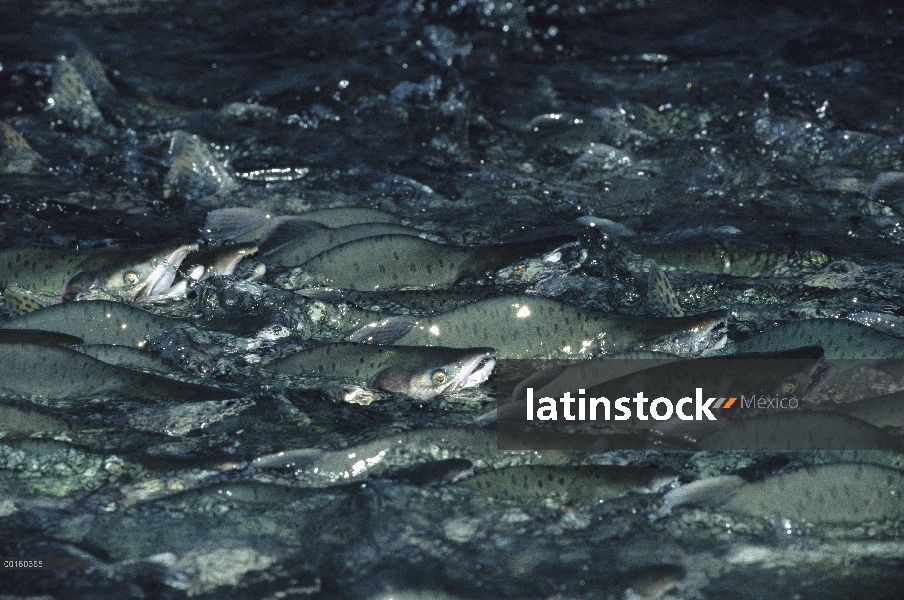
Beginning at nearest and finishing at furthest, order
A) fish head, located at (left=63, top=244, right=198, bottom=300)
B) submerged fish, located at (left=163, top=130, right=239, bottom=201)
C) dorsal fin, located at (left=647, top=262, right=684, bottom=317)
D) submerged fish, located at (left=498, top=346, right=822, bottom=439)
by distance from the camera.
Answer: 1. submerged fish, located at (left=498, top=346, right=822, bottom=439)
2. dorsal fin, located at (left=647, top=262, right=684, bottom=317)
3. fish head, located at (left=63, top=244, right=198, bottom=300)
4. submerged fish, located at (left=163, top=130, right=239, bottom=201)

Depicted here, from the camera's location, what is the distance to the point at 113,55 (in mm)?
9555

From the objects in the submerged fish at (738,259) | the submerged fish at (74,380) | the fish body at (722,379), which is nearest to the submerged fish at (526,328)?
the fish body at (722,379)

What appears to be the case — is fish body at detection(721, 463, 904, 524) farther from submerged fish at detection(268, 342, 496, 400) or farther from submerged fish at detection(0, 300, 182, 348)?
submerged fish at detection(0, 300, 182, 348)

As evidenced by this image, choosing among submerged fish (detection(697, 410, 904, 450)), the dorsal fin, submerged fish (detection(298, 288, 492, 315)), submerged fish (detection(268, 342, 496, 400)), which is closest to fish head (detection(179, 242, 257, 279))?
submerged fish (detection(298, 288, 492, 315))

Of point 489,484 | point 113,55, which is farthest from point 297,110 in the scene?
point 489,484

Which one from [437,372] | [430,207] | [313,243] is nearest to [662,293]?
[437,372]

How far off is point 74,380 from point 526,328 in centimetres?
184

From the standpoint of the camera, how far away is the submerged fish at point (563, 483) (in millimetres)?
3432

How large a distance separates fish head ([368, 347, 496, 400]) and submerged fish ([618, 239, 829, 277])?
1.59 meters

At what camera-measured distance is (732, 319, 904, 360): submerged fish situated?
4.05 m

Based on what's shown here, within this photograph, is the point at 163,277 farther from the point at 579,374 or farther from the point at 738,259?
the point at 738,259

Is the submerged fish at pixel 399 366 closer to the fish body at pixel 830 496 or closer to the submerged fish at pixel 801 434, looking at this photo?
the submerged fish at pixel 801 434

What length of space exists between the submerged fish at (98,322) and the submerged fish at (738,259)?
2.49 meters

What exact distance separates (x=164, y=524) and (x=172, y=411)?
72cm
